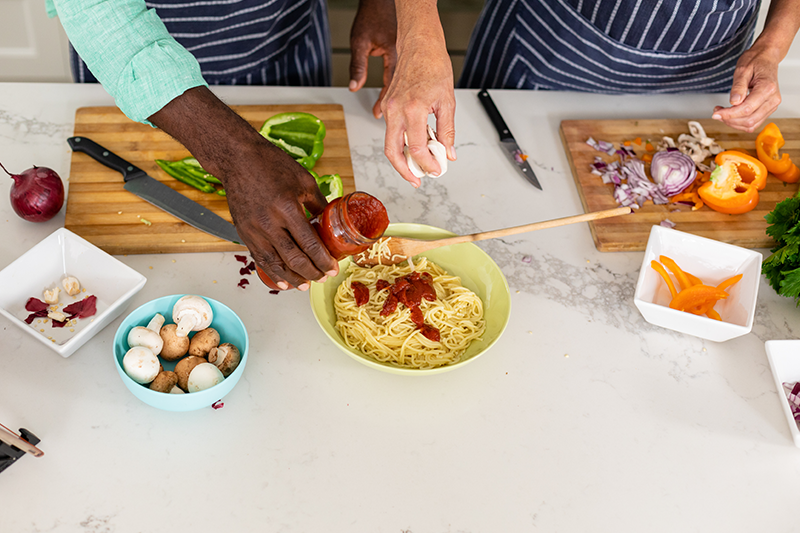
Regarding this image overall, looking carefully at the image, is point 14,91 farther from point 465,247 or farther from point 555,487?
point 555,487

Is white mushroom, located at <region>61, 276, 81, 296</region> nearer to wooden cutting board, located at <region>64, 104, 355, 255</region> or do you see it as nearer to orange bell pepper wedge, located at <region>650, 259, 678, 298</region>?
wooden cutting board, located at <region>64, 104, 355, 255</region>

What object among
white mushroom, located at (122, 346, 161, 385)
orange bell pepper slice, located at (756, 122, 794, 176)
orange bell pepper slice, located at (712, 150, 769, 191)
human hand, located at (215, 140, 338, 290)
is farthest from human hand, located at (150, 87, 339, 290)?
orange bell pepper slice, located at (756, 122, 794, 176)

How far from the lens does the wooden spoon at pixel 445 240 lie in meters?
1.46

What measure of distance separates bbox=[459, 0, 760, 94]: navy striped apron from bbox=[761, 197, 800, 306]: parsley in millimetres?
727

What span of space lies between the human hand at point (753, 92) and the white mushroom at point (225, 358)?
1.52 metres

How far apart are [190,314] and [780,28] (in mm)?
1938

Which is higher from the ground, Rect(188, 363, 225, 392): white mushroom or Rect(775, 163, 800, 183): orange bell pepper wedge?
Rect(188, 363, 225, 392): white mushroom

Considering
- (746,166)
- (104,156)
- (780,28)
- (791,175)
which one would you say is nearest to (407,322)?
(104,156)

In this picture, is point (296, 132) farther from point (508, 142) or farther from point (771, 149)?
point (771, 149)

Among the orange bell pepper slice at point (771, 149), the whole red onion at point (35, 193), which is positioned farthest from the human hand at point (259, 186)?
the orange bell pepper slice at point (771, 149)

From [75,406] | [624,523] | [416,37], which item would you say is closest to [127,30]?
[416,37]

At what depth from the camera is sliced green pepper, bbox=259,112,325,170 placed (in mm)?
1803

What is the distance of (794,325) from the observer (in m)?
1.64

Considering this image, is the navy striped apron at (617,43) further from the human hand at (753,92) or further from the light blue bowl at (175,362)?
the light blue bowl at (175,362)
